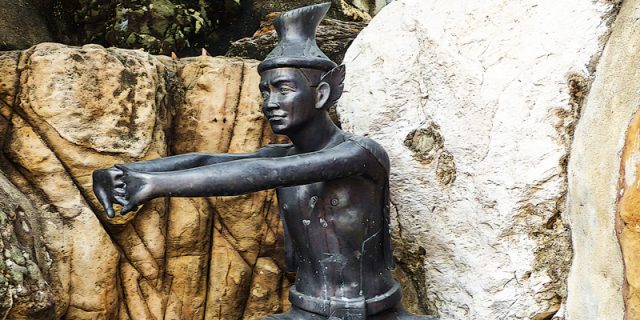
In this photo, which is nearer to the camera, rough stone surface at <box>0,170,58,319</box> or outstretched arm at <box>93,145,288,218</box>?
outstretched arm at <box>93,145,288,218</box>

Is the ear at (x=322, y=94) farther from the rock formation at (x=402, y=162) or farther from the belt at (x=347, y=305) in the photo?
the belt at (x=347, y=305)

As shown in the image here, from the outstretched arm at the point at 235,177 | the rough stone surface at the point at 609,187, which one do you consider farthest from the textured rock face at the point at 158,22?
the rough stone surface at the point at 609,187

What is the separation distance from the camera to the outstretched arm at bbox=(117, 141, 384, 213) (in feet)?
5.64

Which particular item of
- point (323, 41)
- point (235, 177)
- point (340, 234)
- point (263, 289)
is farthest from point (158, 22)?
point (235, 177)

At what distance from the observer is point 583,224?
2148mm

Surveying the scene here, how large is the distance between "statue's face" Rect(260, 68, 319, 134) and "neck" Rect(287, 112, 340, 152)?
6 centimetres

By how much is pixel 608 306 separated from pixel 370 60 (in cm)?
130

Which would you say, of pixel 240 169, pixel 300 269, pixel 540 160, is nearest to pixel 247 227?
pixel 300 269

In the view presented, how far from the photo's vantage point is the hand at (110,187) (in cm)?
176

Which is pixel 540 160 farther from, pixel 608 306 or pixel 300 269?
pixel 300 269

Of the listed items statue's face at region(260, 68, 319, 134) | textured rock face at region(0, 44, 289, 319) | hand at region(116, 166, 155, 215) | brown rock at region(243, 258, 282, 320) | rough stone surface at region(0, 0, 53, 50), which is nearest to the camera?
hand at region(116, 166, 155, 215)

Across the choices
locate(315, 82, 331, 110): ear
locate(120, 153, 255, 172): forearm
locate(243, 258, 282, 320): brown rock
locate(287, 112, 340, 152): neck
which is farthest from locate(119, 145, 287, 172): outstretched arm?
locate(243, 258, 282, 320): brown rock

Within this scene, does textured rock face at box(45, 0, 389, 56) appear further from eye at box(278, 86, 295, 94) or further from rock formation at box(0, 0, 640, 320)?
eye at box(278, 86, 295, 94)

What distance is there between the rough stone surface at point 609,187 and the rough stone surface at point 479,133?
A: 0.06m
